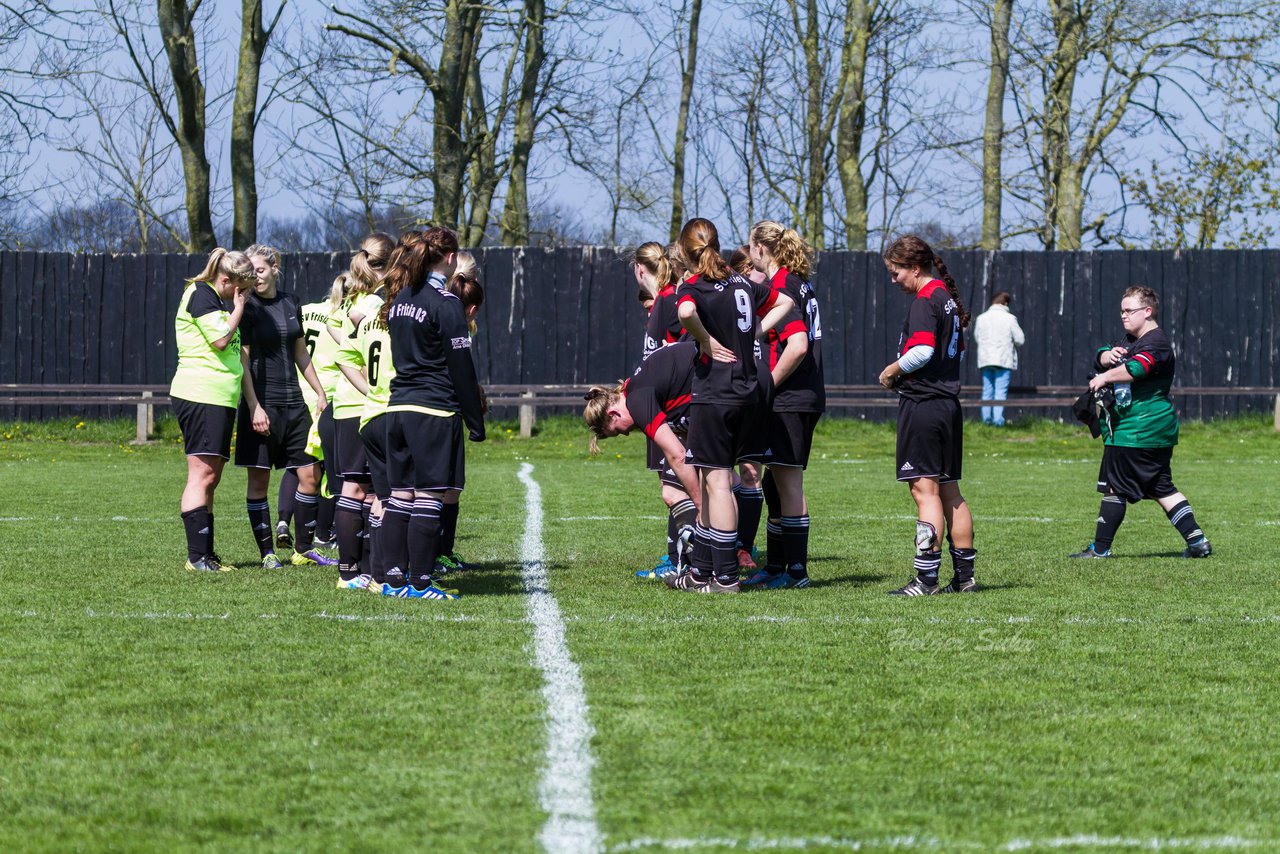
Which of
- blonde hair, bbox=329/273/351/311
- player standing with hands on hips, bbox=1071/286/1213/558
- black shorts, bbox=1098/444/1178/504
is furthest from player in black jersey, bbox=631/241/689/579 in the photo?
black shorts, bbox=1098/444/1178/504

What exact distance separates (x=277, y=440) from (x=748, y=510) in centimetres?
284

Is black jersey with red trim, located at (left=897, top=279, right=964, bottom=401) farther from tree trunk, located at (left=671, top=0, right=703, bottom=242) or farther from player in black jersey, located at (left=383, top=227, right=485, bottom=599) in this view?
tree trunk, located at (left=671, top=0, right=703, bottom=242)

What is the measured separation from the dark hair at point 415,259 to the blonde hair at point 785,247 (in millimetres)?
1666

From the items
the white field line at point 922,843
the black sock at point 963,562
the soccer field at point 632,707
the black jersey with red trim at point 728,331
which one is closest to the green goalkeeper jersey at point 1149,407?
the soccer field at point 632,707

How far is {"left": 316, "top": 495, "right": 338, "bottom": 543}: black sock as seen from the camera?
9805 mm

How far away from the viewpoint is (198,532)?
28.0 feet

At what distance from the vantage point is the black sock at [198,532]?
8539 mm

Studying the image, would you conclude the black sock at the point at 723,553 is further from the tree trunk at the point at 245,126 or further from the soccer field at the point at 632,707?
the tree trunk at the point at 245,126

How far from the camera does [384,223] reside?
2997 cm

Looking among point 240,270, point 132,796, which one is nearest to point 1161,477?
point 240,270

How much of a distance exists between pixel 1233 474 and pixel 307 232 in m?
22.6

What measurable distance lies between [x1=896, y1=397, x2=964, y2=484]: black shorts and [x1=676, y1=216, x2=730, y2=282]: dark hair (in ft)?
3.53

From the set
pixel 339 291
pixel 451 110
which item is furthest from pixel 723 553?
pixel 451 110

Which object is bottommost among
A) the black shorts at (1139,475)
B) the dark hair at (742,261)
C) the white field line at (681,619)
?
the white field line at (681,619)
